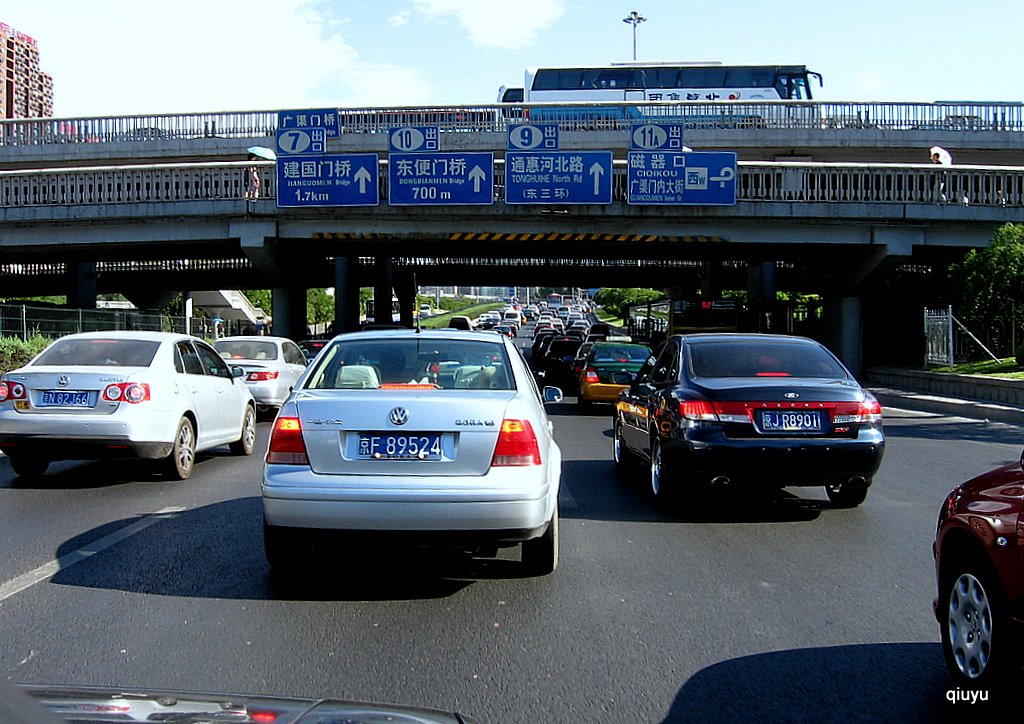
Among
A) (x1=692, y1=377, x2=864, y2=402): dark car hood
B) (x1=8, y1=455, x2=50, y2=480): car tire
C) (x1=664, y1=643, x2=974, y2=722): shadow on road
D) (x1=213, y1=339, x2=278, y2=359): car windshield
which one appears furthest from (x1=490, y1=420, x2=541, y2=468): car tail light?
(x1=213, y1=339, x2=278, y2=359): car windshield

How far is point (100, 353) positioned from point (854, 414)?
7427mm

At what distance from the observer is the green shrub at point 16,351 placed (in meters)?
20.9

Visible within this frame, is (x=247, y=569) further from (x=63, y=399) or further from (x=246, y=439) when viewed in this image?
(x=246, y=439)

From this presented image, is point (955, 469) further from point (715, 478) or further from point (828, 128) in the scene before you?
point (828, 128)

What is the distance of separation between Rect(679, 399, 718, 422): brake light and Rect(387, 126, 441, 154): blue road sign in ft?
70.9

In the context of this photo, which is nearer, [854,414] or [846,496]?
[854,414]

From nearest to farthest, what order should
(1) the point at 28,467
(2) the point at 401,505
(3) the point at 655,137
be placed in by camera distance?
(2) the point at 401,505
(1) the point at 28,467
(3) the point at 655,137

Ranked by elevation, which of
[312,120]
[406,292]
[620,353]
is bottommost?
[620,353]

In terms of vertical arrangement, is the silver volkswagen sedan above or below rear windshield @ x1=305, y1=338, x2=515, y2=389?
below

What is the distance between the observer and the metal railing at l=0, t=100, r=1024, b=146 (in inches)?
1384

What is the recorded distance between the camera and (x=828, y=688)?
4383 millimetres

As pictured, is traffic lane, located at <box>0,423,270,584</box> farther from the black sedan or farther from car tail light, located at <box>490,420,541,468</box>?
the black sedan

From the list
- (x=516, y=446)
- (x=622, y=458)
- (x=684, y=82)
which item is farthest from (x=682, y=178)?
(x=516, y=446)

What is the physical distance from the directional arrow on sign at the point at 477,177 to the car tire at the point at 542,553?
2284cm
